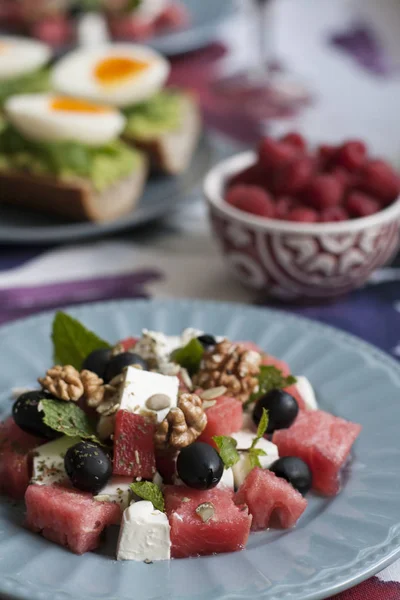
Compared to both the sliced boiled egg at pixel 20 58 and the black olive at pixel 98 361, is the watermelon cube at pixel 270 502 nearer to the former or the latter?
the black olive at pixel 98 361

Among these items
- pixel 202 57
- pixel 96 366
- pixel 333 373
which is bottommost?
pixel 202 57

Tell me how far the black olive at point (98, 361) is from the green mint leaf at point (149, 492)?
311mm

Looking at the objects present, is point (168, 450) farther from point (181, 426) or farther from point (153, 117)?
point (153, 117)

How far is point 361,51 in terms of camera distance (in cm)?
471

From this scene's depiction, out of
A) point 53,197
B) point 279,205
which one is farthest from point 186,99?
point 279,205

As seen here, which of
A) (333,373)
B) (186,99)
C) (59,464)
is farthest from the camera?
(186,99)

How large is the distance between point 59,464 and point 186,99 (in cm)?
256

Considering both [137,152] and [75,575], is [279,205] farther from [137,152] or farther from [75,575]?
[75,575]

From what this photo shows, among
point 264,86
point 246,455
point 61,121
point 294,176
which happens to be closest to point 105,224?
point 61,121

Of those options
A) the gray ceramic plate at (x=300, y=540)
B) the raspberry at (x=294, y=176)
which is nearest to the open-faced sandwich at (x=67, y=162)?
the raspberry at (x=294, y=176)

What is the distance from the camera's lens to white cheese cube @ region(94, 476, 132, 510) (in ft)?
5.00

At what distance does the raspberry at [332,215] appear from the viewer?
2.44 meters

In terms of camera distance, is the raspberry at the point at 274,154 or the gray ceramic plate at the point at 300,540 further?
the raspberry at the point at 274,154

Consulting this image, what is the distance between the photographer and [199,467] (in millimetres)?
1487
